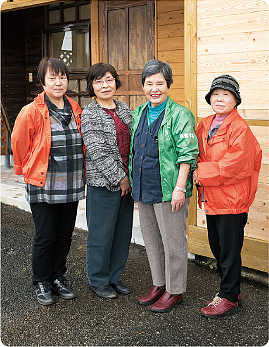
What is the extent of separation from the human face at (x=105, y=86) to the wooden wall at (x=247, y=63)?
1.08 m

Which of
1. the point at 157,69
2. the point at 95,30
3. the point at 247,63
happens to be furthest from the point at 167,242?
the point at 95,30

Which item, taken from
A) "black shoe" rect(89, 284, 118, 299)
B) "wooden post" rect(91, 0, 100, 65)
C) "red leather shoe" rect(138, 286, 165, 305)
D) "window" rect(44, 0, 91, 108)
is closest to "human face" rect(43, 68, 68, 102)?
"black shoe" rect(89, 284, 118, 299)

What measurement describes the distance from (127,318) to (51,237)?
0.89 metres

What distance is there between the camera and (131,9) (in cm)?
681

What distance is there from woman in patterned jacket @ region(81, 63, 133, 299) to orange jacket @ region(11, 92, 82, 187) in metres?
0.31

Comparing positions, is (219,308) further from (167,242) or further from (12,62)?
(12,62)

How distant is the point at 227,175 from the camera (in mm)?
3232

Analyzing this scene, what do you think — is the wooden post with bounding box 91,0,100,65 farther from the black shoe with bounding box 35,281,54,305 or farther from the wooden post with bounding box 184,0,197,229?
the black shoe with bounding box 35,281,54,305

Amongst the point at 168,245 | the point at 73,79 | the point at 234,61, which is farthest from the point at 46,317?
the point at 73,79

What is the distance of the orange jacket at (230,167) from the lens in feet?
10.6

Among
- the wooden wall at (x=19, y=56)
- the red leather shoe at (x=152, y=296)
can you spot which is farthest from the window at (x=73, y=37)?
the red leather shoe at (x=152, y=296)

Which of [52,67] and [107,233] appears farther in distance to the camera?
[107,233]

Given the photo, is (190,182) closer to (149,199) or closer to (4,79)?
(149,199)

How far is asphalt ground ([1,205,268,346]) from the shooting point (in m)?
→ 3.21
